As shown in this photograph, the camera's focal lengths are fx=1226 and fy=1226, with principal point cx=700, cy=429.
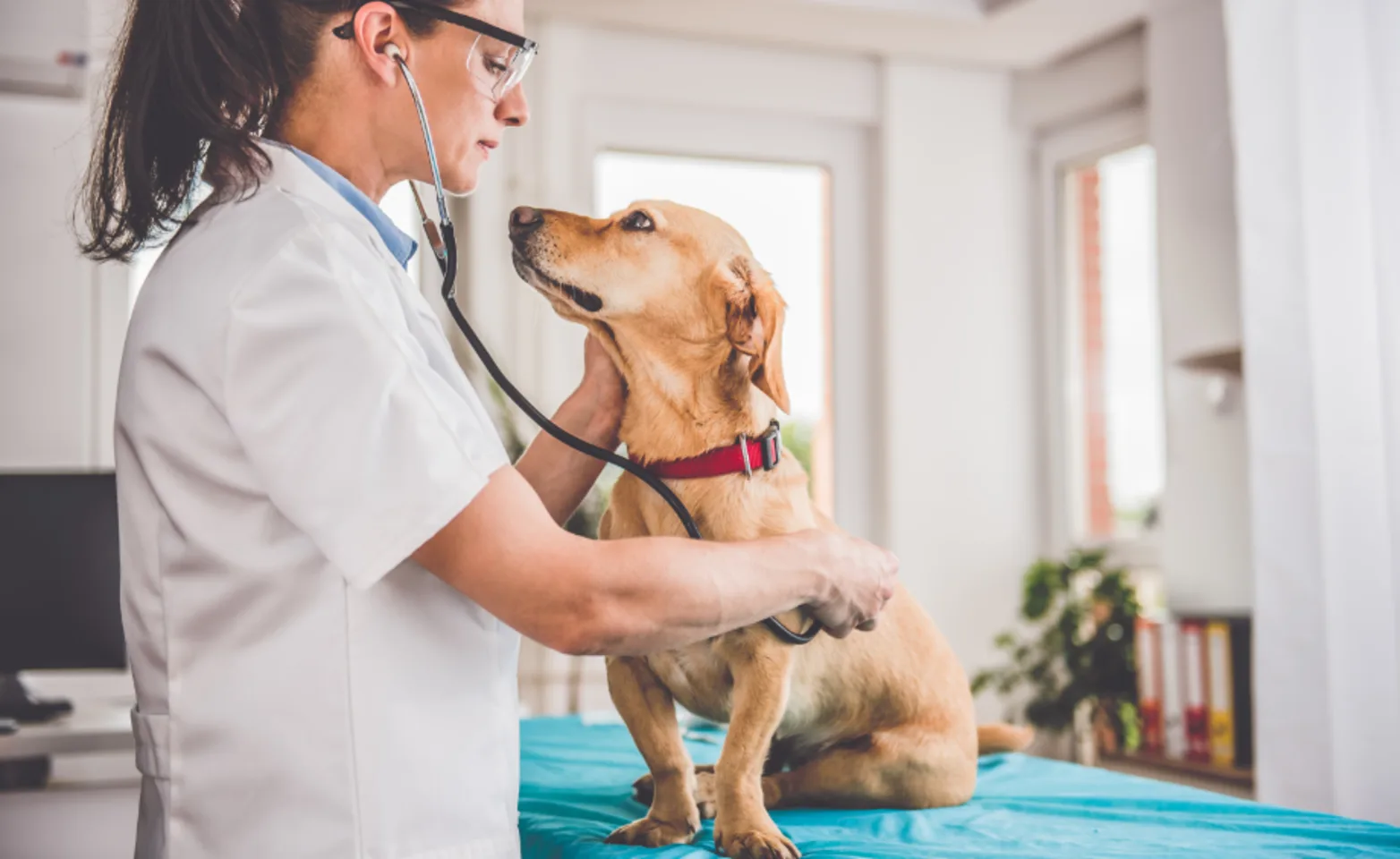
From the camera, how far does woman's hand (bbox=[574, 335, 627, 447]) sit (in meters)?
1.20

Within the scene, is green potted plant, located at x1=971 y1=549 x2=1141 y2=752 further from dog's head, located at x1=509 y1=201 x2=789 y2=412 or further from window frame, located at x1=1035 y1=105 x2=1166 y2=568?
dog's head, located at x1=509 y1=201 x2=789 y2=412

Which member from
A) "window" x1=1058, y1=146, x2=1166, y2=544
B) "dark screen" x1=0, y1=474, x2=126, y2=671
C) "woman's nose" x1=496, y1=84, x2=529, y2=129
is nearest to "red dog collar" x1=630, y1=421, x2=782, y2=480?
"woman's nose" x1=496, y1=84, x2=529, y2=129

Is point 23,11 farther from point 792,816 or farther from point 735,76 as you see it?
point 792,816

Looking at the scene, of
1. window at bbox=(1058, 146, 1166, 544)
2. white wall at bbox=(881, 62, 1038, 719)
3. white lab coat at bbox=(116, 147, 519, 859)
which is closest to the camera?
white lab coat at bbox=(116, 147, 519, 859)

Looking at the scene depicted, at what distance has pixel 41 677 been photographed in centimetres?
298

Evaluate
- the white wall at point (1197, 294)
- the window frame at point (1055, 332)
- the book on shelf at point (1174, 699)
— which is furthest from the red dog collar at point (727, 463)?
the window frame at point (1055, 332)

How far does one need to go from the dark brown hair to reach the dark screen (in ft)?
5.89

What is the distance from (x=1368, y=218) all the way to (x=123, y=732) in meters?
2.46

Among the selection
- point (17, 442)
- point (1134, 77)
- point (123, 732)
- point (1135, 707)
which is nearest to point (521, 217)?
point (123, 732)

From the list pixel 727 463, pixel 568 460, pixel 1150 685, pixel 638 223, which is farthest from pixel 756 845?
pixel 1150 685

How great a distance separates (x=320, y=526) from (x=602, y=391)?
43 cm

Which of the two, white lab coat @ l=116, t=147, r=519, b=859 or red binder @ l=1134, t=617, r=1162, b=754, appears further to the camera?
red binder @ l=1134, t=617, r=1162, b=754

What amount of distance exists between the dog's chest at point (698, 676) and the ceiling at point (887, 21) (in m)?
2.65

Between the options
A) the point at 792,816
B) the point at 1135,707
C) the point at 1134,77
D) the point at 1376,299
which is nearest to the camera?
the point at 792,816
